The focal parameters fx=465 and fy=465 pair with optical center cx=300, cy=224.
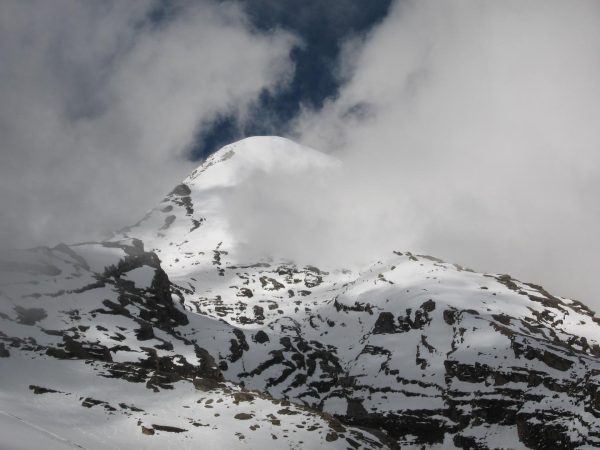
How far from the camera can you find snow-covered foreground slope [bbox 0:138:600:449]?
5103cm

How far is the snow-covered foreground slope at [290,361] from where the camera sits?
167ft

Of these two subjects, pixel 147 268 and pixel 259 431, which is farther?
pixel 147 268

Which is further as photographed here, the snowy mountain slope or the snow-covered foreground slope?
the snow-covered foreground slope

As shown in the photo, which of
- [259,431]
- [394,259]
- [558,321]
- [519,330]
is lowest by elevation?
[259,431]

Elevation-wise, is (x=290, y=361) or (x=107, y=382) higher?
(x=290, y=361)

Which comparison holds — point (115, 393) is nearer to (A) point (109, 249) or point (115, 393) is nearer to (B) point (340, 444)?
(B) point (340, 444)

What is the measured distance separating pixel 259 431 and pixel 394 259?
13992cm

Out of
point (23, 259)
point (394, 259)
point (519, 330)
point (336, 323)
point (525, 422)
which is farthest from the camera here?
point (394, 259)

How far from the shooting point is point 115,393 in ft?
182

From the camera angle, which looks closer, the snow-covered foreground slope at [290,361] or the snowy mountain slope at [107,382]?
the snowy mountain slope at [107,382]

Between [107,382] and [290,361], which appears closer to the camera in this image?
[107,382]

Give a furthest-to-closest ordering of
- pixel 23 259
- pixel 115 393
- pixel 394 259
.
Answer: pixel 394 259 → pixel 23 259 → pixel 115 393

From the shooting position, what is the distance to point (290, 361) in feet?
422

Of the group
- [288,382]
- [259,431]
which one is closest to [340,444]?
[259,431]
